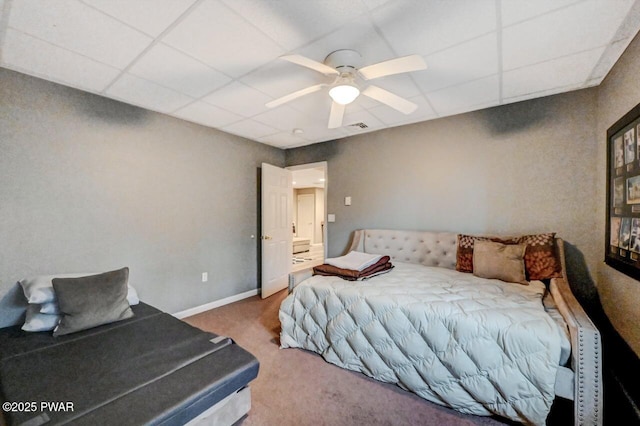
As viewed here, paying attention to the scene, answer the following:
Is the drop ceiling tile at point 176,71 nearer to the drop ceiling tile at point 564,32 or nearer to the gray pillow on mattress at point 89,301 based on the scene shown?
the gray pillow on mattress at point 89,301

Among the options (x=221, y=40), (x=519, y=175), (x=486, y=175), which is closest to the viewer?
(x=221, y=40)

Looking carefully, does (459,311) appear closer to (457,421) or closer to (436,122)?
(457,421)

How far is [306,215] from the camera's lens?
10062 millimetres

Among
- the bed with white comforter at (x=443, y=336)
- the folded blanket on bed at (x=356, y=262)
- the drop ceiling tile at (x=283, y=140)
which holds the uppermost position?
the drop ceiling tile at (x=283, y=140)

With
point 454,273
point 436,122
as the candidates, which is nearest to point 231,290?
point 454,273

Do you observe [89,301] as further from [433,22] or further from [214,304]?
[433,22]

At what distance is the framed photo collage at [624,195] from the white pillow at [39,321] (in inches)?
157

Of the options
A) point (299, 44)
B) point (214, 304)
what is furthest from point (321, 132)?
point (214, 304)

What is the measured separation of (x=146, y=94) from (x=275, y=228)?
2.39 metres

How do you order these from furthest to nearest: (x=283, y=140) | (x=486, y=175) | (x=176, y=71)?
(x=283, y=140) → (x=486, y=175) → (x=176, y=71)

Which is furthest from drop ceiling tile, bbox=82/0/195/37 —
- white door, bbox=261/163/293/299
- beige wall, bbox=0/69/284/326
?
white door, bbox=261/163/293/299

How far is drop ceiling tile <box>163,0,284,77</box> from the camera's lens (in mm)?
1528

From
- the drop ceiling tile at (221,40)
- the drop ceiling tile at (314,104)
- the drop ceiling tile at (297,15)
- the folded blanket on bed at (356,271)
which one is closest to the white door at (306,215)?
the drop ceiling tile at (314,104)

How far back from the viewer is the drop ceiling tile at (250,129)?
3.36 meters
